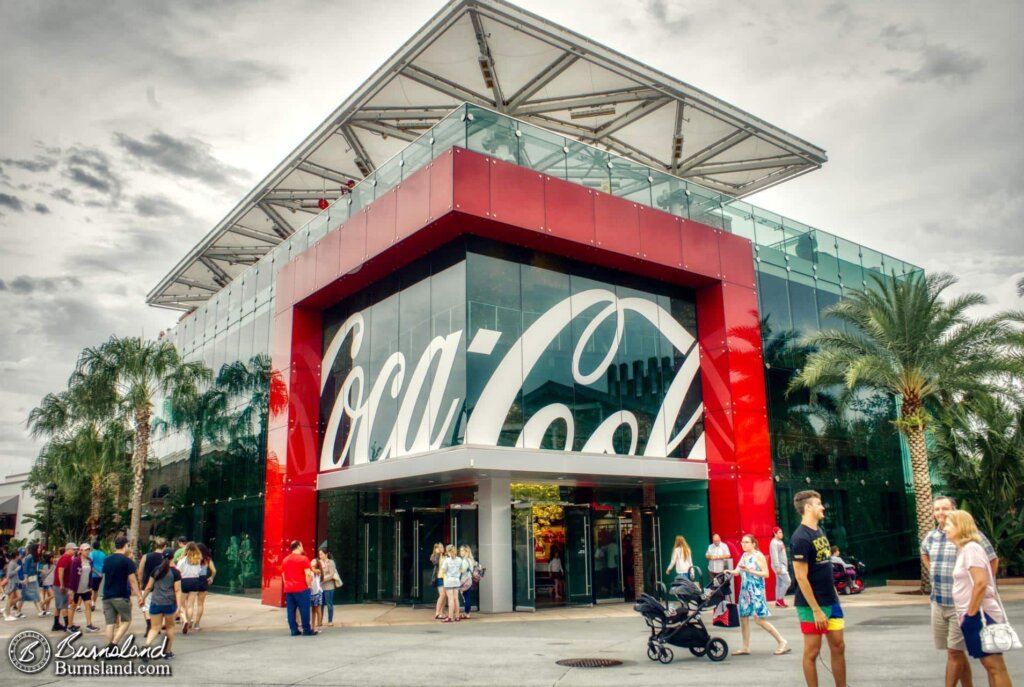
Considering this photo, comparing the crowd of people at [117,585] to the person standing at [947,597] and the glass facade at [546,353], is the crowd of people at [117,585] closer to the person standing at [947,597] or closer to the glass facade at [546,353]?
the glass facade at [546,353]

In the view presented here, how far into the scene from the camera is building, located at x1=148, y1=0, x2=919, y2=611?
62.2ft

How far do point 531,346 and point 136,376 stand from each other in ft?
62.6

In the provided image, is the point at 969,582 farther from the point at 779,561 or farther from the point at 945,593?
the point at 779,561

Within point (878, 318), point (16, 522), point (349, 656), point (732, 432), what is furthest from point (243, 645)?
point (16, 522)

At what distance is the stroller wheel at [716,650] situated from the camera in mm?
10847

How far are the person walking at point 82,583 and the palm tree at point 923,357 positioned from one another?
18.6 m

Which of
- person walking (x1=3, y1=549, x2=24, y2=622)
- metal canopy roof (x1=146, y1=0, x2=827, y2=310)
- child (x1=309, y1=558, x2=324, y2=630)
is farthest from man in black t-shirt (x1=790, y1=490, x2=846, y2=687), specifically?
person walking (x1=3, y1=549, x2=24, y2=622)

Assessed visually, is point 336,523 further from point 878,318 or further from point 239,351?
point 878,318

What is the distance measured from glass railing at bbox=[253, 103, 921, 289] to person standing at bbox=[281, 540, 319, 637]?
380 inches

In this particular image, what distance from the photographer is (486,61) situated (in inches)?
917

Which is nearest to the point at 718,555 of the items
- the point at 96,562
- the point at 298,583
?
the point at 298,583

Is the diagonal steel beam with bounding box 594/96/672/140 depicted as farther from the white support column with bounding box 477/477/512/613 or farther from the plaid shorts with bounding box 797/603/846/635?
the plaid shorts with bounding box 797/603/846/635

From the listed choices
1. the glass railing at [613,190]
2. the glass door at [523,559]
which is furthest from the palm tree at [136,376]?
the glass door at [523,559]

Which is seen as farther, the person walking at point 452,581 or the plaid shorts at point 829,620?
the person walking at point 452,581
